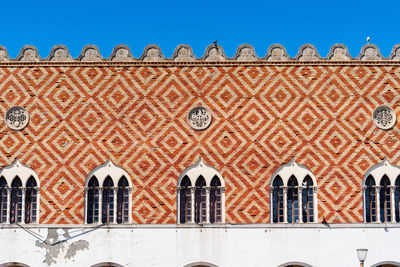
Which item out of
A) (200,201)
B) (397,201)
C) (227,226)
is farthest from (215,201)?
(397,201)

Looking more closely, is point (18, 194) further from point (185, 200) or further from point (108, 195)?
point (185, 200)

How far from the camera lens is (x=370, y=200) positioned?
67.4 feet

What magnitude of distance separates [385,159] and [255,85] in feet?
15.2

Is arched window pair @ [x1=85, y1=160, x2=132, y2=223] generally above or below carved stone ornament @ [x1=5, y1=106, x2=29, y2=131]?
below

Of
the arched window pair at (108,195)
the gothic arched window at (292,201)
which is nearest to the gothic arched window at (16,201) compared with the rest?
the arched window pair at (108,195)

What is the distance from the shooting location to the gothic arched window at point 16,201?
20.6 meters

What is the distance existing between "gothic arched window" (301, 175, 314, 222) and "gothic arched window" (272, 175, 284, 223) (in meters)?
0.67


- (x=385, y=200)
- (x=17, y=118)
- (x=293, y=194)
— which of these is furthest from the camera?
(x=17, y=118)

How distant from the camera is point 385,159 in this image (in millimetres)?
20578

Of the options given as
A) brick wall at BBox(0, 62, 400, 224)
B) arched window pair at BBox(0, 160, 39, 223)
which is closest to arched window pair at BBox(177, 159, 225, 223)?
brick wall at BBox(0, 62, 400, 224)

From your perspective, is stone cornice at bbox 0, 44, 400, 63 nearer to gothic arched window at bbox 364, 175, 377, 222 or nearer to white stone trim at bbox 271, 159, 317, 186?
white stone trim at bbox 271, 159, 317, 186

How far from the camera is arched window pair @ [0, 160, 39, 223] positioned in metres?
20.6

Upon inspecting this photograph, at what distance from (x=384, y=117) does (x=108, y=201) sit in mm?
8987

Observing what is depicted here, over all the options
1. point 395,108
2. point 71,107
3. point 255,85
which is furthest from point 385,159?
point 71,107
